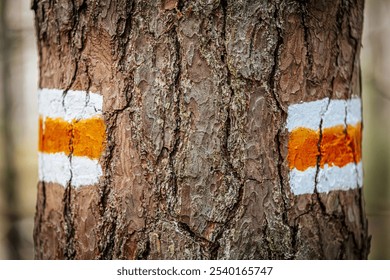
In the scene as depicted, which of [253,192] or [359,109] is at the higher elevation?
[359,109]

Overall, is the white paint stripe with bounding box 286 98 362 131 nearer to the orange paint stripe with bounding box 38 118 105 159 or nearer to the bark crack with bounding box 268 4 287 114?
the bark crack with bounding box 268 4 287 114

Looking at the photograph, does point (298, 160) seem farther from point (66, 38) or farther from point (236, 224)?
point (66, 38)

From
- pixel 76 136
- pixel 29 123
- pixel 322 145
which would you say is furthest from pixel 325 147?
pixel 29 123

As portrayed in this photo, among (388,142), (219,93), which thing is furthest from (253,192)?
(388,142)

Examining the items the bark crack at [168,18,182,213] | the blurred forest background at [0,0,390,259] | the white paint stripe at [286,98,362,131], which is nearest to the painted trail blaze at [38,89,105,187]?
the bark crack at [168,18,182,213]

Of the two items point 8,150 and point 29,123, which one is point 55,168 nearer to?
point 29,123

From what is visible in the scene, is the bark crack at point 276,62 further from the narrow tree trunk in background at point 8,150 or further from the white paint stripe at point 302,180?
the narrow tree trunk in background at point 8,150
